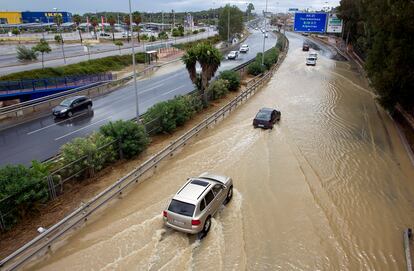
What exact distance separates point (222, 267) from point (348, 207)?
6.57m

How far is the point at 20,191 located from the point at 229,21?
7831 cm

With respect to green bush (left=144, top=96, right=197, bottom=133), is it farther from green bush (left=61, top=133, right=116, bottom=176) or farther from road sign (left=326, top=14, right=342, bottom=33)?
road sign (left=326, top=14, right=342, bottom=33)

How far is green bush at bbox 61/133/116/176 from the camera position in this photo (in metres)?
14.0

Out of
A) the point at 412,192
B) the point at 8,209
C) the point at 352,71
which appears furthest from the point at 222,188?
the point at 352,71

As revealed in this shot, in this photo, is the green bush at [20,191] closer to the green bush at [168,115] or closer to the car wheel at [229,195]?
the car wheel at [229,195]

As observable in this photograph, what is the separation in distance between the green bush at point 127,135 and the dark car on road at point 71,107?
10.2 m

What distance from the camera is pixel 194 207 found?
34.7 ft

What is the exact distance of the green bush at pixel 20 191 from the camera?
1094 cm

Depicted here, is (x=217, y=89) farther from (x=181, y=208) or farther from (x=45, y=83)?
(x=181, y=208)

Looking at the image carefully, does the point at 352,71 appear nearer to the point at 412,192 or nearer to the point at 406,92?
the point at 406,92

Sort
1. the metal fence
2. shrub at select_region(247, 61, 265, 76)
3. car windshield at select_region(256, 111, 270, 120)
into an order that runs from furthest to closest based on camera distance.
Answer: shrub at select_region(247, 61, 265, 76) → the metal fence → car windshield at select_region(256, 111, 270, 120)

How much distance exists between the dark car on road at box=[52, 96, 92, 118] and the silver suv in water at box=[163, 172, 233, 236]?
56.4ft

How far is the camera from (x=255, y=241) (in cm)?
1097

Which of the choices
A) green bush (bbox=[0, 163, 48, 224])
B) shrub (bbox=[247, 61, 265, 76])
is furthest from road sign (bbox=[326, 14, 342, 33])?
green bush (bbox=[0, 163, 48, 224])
